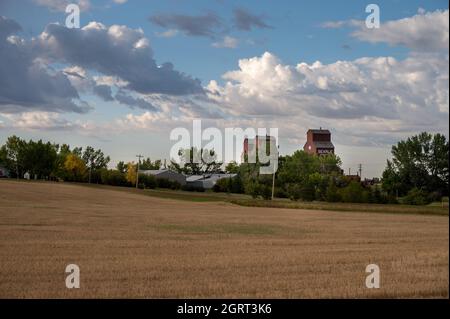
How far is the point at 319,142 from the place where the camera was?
193 m

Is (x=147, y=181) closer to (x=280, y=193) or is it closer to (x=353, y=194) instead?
(x=280, y=193)

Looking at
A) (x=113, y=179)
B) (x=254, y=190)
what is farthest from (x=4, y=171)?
(x=254, y=190)

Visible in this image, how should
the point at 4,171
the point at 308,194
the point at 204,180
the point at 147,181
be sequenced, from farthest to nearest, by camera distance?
the point at 4,171
the point at 204,180
the point at 147,181
the point at 308,194

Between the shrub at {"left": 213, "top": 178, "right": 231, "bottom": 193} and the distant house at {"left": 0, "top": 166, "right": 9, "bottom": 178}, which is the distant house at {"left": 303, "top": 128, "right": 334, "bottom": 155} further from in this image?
the distant house at {"left": 0, "top": 166, "right": 9, "bottom": 178}

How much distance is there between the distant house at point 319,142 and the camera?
190250 millimetres

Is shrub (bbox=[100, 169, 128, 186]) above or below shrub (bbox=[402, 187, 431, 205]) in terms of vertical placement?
above

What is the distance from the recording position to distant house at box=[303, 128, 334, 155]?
624 ft

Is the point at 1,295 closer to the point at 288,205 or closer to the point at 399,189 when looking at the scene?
the point at 288,205

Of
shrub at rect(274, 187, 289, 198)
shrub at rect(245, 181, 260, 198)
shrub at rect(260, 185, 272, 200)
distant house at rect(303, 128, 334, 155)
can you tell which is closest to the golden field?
shrub at rect(245, 181, 260, 198)

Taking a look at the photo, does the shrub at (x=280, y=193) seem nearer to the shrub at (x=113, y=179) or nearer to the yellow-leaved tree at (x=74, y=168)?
the shrub at (x=113, y=179)

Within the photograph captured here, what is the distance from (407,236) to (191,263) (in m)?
17.6

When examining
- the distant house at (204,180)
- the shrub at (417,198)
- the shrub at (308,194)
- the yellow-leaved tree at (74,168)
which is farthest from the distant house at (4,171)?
the shrub at (417,198)

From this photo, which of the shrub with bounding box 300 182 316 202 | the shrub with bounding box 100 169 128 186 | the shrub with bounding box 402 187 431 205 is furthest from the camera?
the shrub with bounding box 100 169 128 186

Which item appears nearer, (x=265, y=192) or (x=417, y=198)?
(x=417, y=198)
